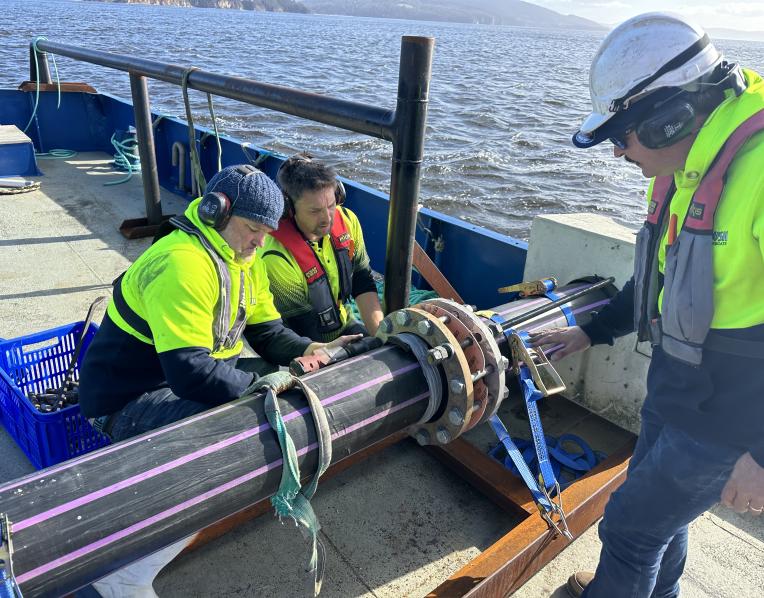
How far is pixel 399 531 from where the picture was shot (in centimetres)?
265

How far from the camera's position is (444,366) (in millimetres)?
2051

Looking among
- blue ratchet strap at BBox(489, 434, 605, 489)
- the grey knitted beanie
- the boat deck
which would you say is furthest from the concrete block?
the grey knitted beanie

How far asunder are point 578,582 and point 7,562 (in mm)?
1910

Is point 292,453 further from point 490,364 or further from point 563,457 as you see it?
point 563,457

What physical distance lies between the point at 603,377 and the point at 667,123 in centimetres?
194

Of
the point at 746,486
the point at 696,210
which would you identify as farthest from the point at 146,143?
the point at 746,486

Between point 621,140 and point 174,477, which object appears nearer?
point 174,477

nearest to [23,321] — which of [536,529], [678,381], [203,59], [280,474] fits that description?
[280,474]

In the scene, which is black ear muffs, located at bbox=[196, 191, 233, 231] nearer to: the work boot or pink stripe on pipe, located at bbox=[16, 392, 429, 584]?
pink stripe on pipe, located at bbox=[16, 392, 429, 584]

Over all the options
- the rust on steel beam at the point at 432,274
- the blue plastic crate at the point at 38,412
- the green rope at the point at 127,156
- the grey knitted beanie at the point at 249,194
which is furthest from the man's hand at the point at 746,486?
the green rope at the point at 127,156

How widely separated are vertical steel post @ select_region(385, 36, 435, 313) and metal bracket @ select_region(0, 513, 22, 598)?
1744 mm

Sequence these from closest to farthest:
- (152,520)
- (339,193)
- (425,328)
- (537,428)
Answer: (152,520)
(425,328)
(537,428)
(339,193)

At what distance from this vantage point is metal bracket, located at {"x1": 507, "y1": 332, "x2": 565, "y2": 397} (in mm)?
2328

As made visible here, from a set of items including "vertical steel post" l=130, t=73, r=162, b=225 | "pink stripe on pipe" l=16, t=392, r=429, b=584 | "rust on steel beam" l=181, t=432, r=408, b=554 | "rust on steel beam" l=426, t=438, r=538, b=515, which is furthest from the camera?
"vertical steel post" l=130, t=73, r=162, b=225
